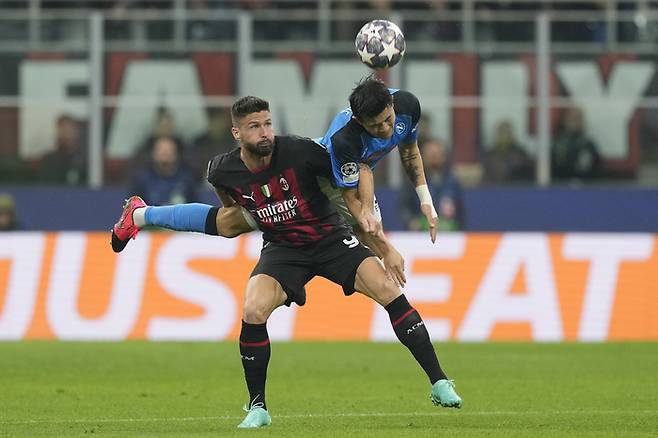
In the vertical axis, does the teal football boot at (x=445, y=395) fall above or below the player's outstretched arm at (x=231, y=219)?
below

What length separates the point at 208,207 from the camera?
10.2 metres

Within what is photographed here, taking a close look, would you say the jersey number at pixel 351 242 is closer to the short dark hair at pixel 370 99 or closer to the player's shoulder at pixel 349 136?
the player's shoulder at pixel 349 136

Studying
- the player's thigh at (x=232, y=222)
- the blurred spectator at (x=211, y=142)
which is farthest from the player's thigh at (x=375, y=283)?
the blurred spectator at (x=211, y=142)

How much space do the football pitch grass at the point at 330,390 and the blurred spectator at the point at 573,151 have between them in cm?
455

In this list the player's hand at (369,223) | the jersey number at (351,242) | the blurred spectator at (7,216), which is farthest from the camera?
the blurred spectator at (7,216)

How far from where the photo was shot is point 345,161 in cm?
923

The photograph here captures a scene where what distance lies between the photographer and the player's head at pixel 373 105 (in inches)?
358

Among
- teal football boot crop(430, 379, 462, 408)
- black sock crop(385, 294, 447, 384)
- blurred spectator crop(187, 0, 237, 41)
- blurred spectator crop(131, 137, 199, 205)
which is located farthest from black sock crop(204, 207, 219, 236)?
blurred spectator crop(187, 0, 237, 41)

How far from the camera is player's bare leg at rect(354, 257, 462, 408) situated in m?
9.20

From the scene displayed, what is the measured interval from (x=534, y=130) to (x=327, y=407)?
406 inches

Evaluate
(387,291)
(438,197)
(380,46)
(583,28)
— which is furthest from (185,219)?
(583,28)

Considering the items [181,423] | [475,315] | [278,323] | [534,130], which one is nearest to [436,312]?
[475,315]

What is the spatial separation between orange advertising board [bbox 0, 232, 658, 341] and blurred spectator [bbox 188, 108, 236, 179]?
3345mm

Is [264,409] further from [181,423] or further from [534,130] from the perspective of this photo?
[534,130]
